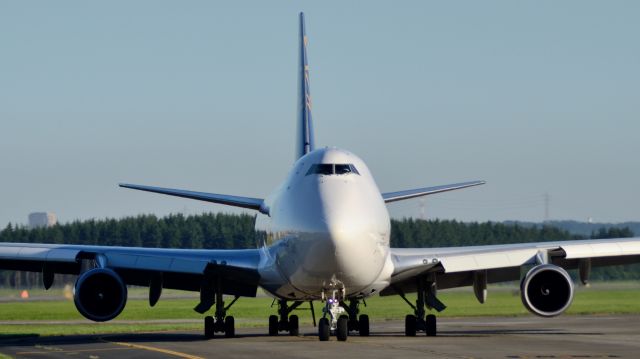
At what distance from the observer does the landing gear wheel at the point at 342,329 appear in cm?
2955

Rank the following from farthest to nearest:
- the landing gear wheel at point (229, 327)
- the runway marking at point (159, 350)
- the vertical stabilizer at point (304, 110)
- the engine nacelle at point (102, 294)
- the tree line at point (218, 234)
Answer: the tree line at point (218, 234) < the vertical stabilizer at point (304, 110) < the landing gear wheel at point (229, 327) < the engine nacelle at point (102, 294) < the runway marking at point (159, 350)

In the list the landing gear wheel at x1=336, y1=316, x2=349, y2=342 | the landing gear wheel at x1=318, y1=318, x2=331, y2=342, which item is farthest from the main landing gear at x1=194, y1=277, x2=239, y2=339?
the landing gear wheel at x1=336, y1=316, x2=349, y2=342

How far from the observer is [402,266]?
104ft

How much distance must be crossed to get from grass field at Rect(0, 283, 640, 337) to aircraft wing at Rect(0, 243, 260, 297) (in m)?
5.53

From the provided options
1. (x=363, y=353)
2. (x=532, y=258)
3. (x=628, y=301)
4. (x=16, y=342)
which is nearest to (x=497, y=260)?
→ (x=532, y=258)

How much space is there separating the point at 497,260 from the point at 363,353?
850 cm

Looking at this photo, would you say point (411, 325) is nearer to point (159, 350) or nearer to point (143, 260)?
point (143, 260)

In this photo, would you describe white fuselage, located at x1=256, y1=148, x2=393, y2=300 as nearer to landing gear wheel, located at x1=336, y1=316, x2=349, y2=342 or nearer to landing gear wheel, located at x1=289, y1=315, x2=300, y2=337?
landing gear wheel, located at x1=336, y1=316, x2=349, y2=342

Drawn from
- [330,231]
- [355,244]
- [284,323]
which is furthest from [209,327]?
[330,231]

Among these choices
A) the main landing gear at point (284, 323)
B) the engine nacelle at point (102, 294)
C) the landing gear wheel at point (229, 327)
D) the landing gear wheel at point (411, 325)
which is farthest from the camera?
the main landing gear at point (284, 323)

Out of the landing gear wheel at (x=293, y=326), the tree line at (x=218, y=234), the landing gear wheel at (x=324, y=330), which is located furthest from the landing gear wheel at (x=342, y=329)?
the tree line at (x=218, y=234)

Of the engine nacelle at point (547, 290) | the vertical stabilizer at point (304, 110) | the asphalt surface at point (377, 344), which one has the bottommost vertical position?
the asphalt surface at point (377, 344)

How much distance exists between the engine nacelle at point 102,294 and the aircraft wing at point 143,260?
0.70 meters

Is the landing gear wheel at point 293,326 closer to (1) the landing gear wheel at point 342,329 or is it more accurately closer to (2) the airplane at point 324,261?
(2) the airplane at point 324,261
